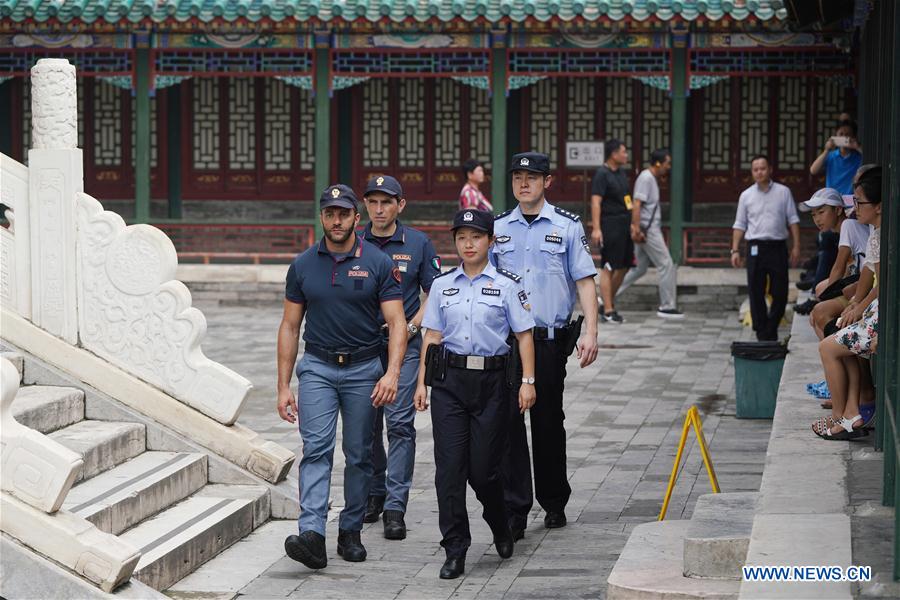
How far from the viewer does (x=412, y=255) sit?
27.9ft

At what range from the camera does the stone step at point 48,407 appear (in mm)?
8156

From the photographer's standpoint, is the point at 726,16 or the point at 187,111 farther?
the point at 187,111

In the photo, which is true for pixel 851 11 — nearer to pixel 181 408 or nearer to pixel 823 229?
pixel 823 229

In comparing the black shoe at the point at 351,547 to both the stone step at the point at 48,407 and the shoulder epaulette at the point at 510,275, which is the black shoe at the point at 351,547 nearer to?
the shoulder epaulette at the point at 510,275

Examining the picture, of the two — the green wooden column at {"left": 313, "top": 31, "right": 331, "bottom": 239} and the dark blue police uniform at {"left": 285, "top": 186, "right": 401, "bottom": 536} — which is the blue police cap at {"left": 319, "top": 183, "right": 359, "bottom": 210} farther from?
the green wooden column at {"left": 313, "top": 31, "right": 331, "bottom": 239}

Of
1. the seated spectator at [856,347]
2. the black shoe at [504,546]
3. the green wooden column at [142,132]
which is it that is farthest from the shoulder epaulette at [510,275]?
the green wooden column at [142,132]

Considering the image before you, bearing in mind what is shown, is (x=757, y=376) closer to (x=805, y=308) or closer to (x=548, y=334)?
(x=805, y=308)

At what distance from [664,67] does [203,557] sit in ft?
43.8

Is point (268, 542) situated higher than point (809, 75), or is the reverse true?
point (809, 75)

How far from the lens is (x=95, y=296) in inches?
347

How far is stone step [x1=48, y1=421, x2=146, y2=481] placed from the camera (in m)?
8.08

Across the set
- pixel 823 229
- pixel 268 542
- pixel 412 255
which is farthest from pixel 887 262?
pixel 823 229

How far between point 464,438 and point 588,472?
2.67 metres

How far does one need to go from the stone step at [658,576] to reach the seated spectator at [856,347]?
4.84ft
